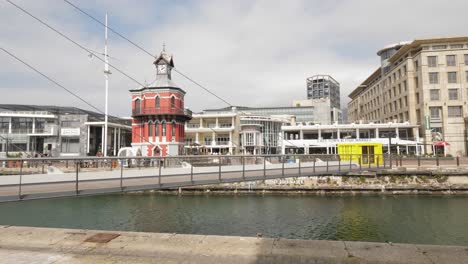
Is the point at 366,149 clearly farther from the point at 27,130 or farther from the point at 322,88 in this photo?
the point at 322,88

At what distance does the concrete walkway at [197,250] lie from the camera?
7.18 metres

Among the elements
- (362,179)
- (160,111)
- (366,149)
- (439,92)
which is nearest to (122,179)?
(366,149)

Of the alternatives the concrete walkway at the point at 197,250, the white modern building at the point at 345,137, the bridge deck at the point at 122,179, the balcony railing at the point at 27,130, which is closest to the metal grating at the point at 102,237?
the concrete walkway at the point at 197,250

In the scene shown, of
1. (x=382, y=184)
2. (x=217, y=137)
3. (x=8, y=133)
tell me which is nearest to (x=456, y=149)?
(x=382, y=184)

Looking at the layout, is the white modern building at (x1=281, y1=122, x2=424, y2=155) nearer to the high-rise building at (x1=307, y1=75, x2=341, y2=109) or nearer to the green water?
the green water

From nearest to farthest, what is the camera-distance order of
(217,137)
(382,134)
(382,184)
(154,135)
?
(382,184) < (154,135) < (382,134) < (217,137)

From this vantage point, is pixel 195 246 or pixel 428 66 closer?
pixel 195 246

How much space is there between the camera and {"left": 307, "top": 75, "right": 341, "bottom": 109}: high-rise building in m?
170

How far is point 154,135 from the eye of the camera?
139 feet

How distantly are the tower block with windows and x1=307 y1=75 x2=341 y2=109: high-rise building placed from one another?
459ft

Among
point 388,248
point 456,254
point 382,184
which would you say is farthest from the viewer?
point 382,184

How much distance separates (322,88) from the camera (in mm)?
173000

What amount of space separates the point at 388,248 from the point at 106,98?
103ft

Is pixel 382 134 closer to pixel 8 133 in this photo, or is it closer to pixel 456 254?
pixel 456 254
